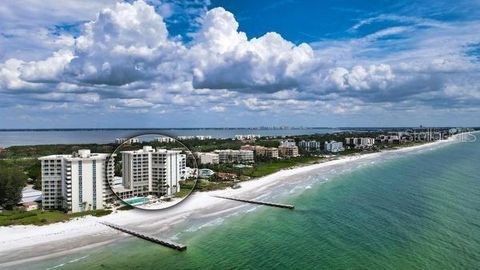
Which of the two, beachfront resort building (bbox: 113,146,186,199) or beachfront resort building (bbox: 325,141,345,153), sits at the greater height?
beachfront resort building (bbox: 113,146,186,199)

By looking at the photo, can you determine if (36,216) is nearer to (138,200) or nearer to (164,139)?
A: (138,200)

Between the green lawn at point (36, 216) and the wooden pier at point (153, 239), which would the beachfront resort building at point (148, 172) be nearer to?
the green lawn at point (36, 216)

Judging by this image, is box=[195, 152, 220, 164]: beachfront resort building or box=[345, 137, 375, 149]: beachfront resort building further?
box=[345, 137, 375, 149]: beachfront resort building

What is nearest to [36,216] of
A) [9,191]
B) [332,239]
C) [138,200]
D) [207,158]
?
[9,191]

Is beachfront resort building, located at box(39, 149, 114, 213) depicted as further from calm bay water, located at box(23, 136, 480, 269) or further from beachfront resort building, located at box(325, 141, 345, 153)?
beachfront resort building, located at box(325, 141, 345, 153)

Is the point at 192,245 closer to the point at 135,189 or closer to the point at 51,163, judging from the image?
the point at 135,189

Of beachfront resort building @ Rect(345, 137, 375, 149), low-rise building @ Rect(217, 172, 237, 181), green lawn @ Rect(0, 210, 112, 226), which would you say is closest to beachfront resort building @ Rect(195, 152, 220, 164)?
low-rise building @ Rect(217, 172, 237, 181)
